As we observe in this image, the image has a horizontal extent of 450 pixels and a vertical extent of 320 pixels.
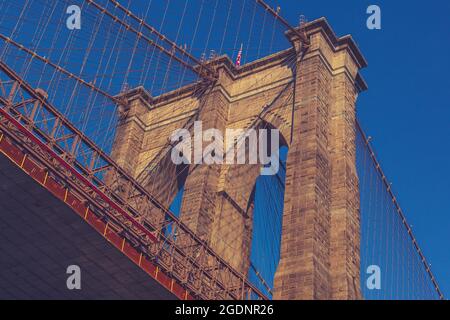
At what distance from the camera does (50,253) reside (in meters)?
28.3

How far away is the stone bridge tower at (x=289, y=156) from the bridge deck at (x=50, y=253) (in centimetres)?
662

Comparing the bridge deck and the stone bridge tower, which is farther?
the stone bridge tower

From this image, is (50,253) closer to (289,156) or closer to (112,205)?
(112,205)

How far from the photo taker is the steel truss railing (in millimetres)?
26031

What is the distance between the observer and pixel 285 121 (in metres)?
39.9

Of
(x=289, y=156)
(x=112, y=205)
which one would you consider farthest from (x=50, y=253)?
(x=289, y=156)

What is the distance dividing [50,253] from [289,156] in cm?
1303

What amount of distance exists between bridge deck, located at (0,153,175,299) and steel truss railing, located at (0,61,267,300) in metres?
0.87

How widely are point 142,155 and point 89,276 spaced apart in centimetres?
1832

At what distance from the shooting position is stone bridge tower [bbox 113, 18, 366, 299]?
31.8 metres

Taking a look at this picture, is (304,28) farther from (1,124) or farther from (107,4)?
(1,124)

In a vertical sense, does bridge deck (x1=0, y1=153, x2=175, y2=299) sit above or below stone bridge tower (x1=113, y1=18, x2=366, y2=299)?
below

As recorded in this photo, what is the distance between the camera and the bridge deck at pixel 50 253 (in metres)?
25.9

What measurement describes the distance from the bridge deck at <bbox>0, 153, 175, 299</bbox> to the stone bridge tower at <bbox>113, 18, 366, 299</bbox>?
6.62m
